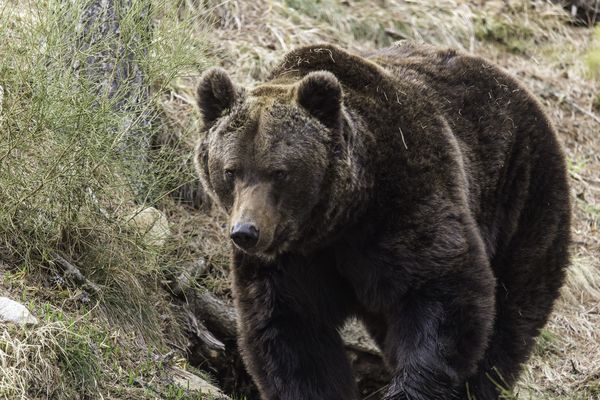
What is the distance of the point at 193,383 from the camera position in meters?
6.17

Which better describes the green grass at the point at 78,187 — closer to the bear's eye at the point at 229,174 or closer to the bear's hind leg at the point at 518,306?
the bear's eye at the point at 229,174

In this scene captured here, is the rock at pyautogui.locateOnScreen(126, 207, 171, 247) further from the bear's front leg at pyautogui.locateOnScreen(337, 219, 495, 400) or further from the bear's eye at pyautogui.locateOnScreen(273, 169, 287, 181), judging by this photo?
the bear's front leg at pyautogui.locateOnScreen(337, 219, 495, 400)

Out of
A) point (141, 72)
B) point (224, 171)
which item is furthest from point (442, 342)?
point (141, 72)

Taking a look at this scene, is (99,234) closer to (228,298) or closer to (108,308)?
(108,308)

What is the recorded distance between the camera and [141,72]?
6727 mm

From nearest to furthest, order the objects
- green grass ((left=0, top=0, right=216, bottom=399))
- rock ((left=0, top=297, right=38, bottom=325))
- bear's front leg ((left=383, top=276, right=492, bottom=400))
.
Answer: rock ((left=0, top=297, right=38, bottom=325))
bear's front leg ((left=383, top=276, right=492, bottom=400))
green grass ((left=0, top=0, right=216, bottom=399))

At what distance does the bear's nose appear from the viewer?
4.88 meters

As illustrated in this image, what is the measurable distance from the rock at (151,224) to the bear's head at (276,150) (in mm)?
1319

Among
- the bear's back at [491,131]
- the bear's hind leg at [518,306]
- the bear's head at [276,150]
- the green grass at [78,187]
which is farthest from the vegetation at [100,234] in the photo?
the bear's back at [491,131]

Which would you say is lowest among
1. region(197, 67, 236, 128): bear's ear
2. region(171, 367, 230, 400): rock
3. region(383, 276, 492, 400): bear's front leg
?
region(171, 367, 230, 400): rock

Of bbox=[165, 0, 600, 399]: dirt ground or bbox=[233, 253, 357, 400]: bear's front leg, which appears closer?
bbox=[233, 253, 357, 400]: bear's front leg

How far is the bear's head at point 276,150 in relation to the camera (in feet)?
17.0

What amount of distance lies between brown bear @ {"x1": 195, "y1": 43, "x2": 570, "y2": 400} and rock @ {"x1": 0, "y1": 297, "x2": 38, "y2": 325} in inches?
47.3

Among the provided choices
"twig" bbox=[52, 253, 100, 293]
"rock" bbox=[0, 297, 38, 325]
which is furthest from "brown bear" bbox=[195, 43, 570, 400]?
"rock" bbox=[0, 297, 38, 325]
